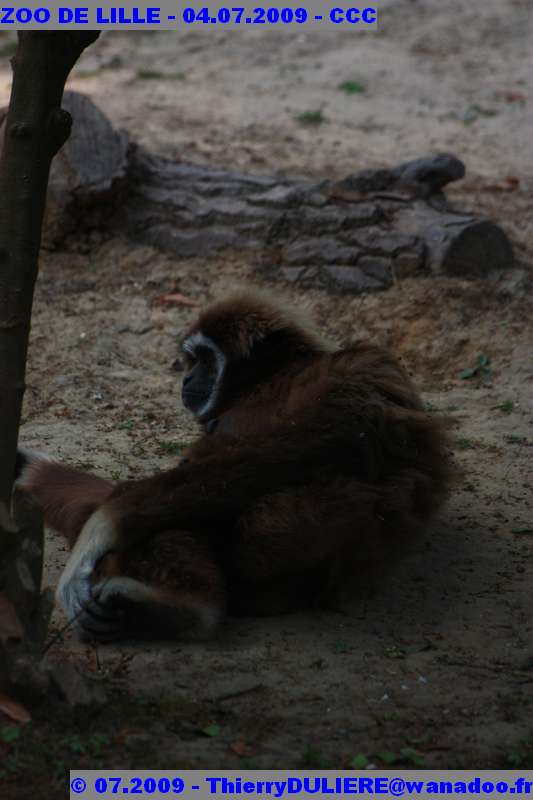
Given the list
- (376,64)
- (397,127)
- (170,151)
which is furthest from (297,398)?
(376,64)

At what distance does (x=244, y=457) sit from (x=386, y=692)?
1.29 meters

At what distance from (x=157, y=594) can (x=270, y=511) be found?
0.65 m

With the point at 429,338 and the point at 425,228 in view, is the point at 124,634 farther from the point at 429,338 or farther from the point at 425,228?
the point at 425,228

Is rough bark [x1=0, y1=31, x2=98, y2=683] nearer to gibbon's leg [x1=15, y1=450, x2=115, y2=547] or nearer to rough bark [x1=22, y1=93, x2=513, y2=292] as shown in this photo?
gibbon's leg [x1=15, y1=450, x2=115, y2=547]

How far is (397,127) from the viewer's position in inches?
505

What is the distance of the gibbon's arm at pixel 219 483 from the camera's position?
4.90 metres

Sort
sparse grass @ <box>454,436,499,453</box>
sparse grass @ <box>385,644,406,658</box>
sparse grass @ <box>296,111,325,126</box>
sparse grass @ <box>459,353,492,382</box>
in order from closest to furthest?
sparse grass @ <box>385,644,406,658</box>, sparse grass @ <box>454,436,499,453</box>, sparse grass @ <box>459,353,492,382</box>, sparse grass @ <box>296,111,325,126</box>

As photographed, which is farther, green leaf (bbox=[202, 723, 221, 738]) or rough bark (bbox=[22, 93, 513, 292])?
rough bark (bbox=[22, 93, 513, 292])

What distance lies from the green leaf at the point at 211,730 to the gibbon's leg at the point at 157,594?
92 cm

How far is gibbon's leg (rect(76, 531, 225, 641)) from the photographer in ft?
15.6

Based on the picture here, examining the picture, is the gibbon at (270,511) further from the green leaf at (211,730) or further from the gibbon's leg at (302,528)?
the green leaf at (211,730)

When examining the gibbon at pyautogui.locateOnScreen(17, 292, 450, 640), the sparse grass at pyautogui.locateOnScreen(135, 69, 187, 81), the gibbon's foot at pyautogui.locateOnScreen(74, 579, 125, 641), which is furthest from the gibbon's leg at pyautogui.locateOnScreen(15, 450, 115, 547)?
the sparse grass at pyautogui.locateOnScreen(135, 69, 187, 81)

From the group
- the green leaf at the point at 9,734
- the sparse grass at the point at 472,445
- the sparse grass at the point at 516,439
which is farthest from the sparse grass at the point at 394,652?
the sparse grass at the point at 516,439

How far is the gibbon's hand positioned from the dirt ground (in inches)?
8.0
